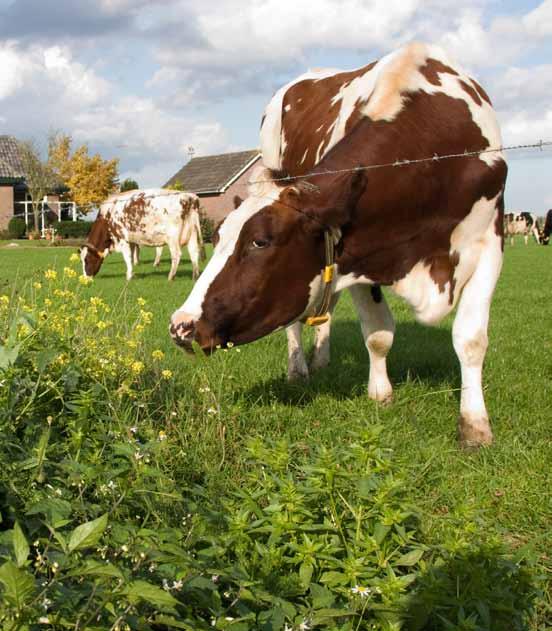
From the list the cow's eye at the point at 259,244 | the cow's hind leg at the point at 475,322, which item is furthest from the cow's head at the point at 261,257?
the cow's hind leg at the point at 475,322

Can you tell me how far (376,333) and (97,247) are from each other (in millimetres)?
15401

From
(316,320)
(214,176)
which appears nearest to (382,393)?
(316,320)

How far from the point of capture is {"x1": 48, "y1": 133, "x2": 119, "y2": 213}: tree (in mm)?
60156

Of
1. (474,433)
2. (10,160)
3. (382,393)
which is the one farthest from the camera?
(10,160)

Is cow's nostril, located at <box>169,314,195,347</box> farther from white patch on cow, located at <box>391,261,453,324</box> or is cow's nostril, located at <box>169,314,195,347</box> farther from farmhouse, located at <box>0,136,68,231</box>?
farmhouse, located at <box>0,136,68,231</box>

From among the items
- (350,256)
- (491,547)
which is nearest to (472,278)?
(350,256)

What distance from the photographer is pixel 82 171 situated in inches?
2405

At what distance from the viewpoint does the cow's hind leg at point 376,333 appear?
5309 millimetres

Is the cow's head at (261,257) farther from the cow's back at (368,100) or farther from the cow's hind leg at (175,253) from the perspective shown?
the cow's hind leg at (175,253)

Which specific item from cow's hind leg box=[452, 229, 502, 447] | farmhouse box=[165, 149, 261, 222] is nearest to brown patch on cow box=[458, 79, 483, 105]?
cow's hind leg box=[452, 229, 502, 447]

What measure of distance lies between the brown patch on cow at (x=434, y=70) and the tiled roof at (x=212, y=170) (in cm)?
5277

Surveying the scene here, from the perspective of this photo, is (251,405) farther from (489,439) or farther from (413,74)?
(413,74)

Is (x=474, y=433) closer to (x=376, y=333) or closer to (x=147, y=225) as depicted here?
(x=376, y=333)

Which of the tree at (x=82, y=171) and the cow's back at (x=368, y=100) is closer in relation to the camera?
the cow's back at (x=368, y=100)
